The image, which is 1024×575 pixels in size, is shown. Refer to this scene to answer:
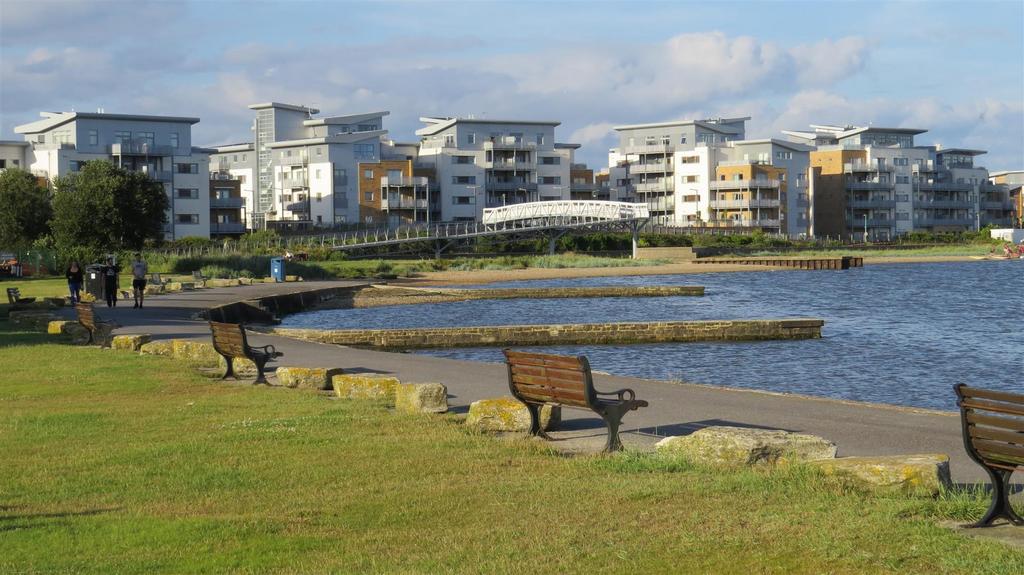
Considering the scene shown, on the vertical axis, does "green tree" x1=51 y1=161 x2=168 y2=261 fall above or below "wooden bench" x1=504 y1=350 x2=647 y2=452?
above

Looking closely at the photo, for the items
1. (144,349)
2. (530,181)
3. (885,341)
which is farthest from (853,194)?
(144,349)

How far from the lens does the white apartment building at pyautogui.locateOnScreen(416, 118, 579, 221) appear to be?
442 ft

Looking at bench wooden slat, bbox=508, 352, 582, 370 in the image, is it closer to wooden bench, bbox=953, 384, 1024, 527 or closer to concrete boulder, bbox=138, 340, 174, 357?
wooden bench, bbox=953, 384, 1024, 527

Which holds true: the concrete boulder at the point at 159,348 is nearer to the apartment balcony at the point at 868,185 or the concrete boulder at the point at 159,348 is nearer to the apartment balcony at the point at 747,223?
the apartment balcony at the point at 747,223

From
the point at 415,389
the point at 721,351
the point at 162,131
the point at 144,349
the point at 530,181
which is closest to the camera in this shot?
the point at 415,389

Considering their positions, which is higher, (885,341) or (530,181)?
(530,181)

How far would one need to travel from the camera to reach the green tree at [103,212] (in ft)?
223

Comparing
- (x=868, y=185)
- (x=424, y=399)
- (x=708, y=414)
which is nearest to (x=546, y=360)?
(x=424, y=399)

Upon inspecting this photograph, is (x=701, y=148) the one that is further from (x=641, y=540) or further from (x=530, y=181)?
(x=641, y=540)

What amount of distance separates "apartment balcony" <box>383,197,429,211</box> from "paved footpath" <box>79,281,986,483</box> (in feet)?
346

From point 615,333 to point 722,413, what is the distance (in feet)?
70.9

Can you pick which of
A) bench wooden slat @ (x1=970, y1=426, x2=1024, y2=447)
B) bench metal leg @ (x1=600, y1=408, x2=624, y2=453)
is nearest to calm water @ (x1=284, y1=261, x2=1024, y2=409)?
bench metal leg @ (x1=600, y1=408, x2=624, y2=453)

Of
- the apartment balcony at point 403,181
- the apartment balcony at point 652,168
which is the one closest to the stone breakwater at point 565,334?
the apartment balcony at point 403,181

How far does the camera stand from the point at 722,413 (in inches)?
598
